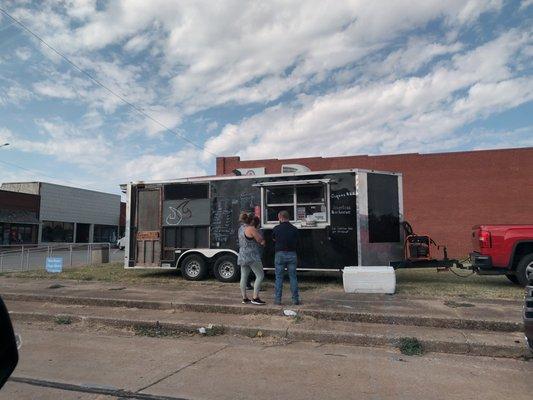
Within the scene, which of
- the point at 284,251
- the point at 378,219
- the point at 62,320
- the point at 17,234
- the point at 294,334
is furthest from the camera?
the point at 17,234

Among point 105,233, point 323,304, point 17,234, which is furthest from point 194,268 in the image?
point 105,233

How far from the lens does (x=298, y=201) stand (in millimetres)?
11781

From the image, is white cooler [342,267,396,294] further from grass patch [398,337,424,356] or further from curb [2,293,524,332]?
grass patch [398,337,424,356]

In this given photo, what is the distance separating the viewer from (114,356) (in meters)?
6.33

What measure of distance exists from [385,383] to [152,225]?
9196 millimetres

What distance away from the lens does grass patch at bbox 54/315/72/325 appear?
27.8ft

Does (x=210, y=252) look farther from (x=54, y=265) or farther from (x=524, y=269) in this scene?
(x=524, y=269)

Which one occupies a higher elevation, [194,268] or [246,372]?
[194,268]

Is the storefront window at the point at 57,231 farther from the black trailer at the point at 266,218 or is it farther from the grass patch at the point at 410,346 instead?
the grass patch at the point at 410,346

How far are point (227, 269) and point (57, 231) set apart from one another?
37063mm

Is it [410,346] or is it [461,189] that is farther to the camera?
[461,189]

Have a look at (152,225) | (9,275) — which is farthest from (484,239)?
(9,275)

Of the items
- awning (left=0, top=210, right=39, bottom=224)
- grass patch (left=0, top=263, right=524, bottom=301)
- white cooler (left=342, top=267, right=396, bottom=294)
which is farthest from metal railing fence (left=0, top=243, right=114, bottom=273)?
awning (left=0, top=210, right=39, bottom=224)

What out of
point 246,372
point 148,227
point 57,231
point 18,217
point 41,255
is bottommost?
point 246,372
